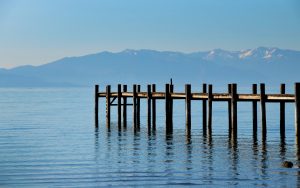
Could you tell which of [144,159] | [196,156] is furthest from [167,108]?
[144,159]

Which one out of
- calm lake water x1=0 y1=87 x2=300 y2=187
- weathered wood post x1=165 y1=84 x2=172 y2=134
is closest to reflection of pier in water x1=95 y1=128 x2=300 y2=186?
calm lake water x1=0 y1=87 x2=300 y2=187

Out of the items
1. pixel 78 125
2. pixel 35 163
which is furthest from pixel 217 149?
pixel 78 125

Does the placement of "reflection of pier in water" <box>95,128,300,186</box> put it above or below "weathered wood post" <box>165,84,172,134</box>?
below

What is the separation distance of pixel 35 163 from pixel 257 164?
9.22 metres

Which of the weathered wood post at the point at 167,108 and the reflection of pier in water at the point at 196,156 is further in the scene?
the weathered wood post at the point at 167,108

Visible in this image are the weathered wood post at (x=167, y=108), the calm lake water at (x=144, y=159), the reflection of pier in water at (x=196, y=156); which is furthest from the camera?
the weathered wood post at (x=167, y=108)

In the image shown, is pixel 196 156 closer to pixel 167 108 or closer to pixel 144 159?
pixel 144 159

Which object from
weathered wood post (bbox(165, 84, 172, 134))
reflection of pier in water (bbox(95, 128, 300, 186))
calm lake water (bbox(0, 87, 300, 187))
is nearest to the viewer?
calm lake water (bbox(0, 87, 300, 187))

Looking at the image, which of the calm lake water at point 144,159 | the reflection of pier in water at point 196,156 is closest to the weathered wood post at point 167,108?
the calm lake water at point 144,159

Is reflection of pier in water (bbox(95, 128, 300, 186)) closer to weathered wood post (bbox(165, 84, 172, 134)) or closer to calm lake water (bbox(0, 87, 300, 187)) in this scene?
calm lake water (bbox(0, 87, 300, 187))

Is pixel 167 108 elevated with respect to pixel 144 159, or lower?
elevated

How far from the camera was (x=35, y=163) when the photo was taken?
3195cm

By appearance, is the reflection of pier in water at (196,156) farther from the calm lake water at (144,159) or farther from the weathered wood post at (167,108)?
the weathered wood post at (167,108)

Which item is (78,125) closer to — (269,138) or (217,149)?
(269,138)
